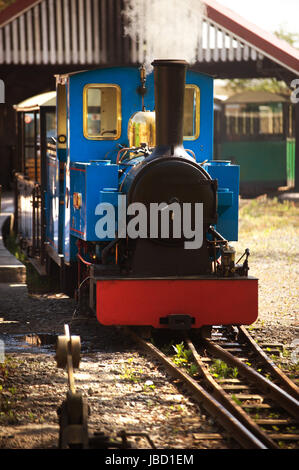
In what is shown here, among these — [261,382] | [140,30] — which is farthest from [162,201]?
[140,30]

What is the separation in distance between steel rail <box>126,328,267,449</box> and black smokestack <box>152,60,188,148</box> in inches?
72.5

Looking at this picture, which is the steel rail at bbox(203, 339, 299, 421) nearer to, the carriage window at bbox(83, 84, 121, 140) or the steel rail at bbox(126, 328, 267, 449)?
the steel rail at bbox(126, 328, 267, 449)

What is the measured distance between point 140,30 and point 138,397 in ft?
49.7

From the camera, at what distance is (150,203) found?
23.6 feet

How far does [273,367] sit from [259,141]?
64.9 ft

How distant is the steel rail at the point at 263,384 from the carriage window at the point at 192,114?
226cm

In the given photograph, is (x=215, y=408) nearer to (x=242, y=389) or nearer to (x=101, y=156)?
(x=242, y=389)

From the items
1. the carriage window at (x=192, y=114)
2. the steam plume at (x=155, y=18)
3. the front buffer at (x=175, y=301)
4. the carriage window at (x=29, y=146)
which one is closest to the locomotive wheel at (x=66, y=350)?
the front buffer at (x=175, y=301)

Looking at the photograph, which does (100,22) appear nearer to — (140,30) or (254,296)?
(140,30)

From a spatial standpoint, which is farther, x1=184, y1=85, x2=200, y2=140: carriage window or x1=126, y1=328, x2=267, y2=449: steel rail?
A: x1=184, y1=85, x2=200, y2=140: carriage window

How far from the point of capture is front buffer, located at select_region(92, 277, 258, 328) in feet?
23.5

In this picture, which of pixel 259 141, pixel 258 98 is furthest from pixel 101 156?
pixel 258 98

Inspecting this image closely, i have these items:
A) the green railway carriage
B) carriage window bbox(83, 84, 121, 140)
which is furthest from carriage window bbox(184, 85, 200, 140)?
the green railway carriage
